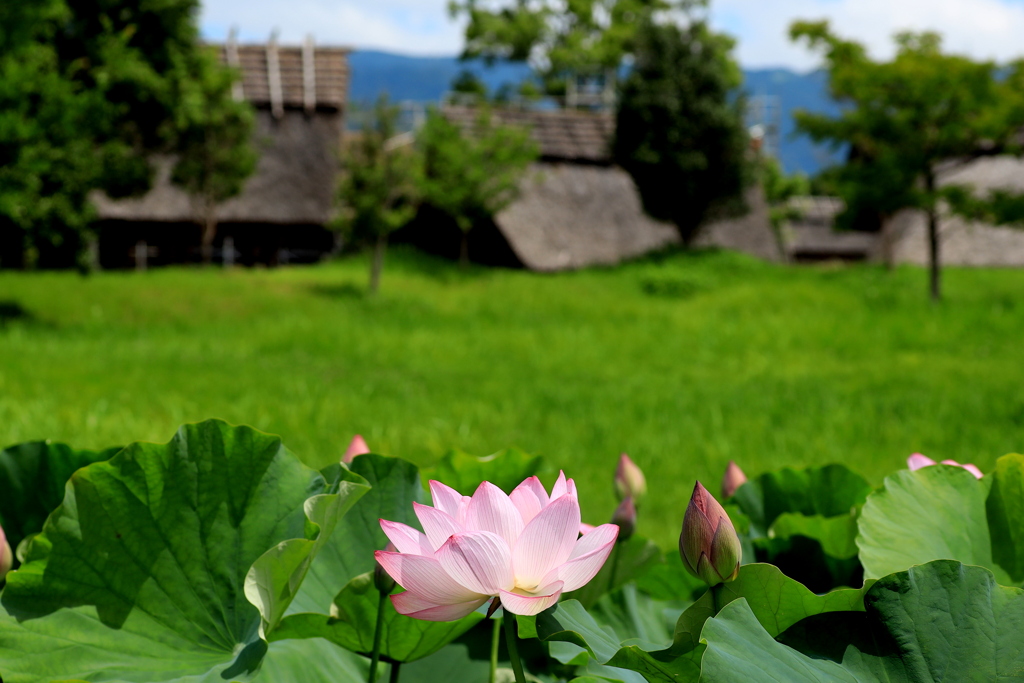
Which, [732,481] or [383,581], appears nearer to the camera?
[383,581]

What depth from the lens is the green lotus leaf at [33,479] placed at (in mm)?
1010

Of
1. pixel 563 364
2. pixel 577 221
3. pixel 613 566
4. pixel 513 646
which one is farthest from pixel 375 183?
pixel 513 646

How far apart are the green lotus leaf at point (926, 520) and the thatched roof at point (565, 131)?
59.8ft

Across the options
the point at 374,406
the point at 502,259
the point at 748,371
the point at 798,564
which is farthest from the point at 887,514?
the point at 502,259

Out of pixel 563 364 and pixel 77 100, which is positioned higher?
pixel 77 100

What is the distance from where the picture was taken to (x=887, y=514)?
857 mm

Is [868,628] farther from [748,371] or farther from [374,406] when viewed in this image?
[748,371]

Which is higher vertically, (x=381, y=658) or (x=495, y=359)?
(x=381, y=658)

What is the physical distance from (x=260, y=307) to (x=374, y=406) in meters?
6.88

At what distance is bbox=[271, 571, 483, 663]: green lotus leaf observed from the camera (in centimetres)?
77

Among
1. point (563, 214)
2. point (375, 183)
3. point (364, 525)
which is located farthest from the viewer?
point (563, 214)

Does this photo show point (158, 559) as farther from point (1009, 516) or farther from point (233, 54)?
point (233, 54)

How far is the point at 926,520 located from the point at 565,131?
19.4 meters

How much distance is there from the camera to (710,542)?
68 centimetres
